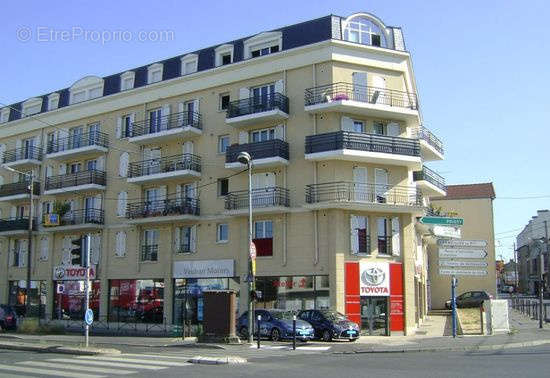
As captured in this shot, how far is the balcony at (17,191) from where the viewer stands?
145 feet

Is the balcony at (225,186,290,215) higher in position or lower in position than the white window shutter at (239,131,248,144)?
lower

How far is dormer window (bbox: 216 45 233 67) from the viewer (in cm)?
3656

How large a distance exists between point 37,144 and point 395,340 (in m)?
30.1

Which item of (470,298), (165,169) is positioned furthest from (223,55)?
(470,298)

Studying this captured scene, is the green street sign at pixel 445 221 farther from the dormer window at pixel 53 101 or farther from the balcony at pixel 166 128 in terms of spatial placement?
the dormer window at pixel 53 101

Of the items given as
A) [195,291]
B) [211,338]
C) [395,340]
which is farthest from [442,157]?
[211,338]

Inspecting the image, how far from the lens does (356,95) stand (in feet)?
107

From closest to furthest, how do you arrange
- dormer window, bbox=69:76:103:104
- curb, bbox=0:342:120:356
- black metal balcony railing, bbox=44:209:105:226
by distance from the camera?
curb, bbox=0:342:120:356, black metal balcony railing, bbox=44:209:105:226, dormer window, bbox=69:76:103:104

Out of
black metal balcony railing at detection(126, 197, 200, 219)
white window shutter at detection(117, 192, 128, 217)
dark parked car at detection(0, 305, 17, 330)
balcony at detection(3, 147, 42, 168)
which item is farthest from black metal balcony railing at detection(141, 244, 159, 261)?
balcony at detection(3, 147, 42, 168)

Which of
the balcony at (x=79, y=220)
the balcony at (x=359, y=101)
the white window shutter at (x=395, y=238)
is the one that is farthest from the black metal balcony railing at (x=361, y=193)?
the balcony at (x=79, y=220)

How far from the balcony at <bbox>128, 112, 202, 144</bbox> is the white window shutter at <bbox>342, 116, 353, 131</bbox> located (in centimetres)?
885

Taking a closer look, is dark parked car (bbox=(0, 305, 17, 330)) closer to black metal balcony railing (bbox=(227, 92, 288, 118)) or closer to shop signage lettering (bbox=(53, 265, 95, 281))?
shop signage lettering (bbox=(53, 265, 95, 281))

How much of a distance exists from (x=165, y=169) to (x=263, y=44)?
372 inches

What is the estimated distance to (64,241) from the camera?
42562 millimetres
